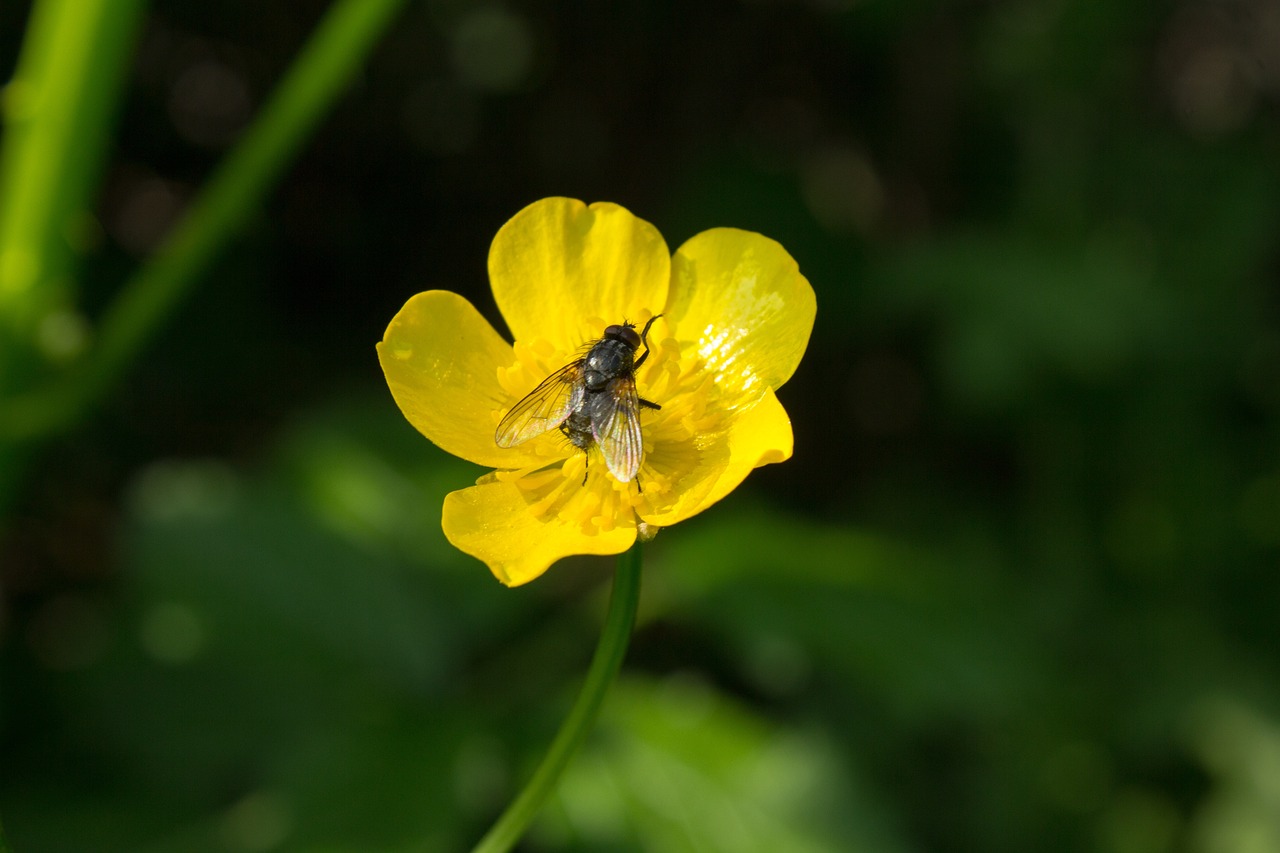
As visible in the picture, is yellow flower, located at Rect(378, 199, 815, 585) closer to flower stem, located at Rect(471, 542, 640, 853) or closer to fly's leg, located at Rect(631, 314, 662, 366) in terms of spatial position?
fly's leg, located at Rect(631, 314, 662, 366)

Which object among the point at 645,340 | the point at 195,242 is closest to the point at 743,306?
the point at 645,340

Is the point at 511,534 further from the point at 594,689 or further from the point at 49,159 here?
the point at 49,159

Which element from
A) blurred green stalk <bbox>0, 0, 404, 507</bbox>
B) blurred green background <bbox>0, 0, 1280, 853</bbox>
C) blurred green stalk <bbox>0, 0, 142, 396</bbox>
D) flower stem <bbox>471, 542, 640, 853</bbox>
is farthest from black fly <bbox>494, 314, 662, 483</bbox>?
blurred green stalk <bbox>0, 0, 142, 396</bbox>

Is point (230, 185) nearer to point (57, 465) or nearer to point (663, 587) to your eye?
point (663, 587)

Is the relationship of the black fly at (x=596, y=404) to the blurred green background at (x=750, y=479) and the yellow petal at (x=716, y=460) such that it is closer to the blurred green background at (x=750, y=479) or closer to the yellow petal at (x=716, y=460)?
the yellow petal at (x=716, y=460)

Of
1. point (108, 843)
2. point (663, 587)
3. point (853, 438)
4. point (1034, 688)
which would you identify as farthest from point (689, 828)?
point (853, 438)

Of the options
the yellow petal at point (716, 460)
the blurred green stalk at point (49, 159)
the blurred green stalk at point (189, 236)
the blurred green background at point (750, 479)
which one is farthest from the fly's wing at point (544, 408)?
the blurred green stalk at point (49, 159)
